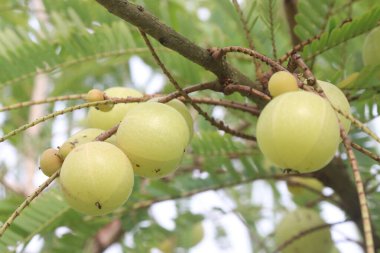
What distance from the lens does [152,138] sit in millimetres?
921

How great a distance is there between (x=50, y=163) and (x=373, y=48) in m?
0.70

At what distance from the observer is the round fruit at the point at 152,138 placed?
0.92 m

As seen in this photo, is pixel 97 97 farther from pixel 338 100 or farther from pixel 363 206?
pixel 363 206

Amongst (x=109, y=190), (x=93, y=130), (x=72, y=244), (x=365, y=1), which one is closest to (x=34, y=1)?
(x=72, y=244)

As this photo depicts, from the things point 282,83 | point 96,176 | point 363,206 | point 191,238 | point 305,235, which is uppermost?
point 191,238

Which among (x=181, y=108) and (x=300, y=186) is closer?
(x=181, y=108)

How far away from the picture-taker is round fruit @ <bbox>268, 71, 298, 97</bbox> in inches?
33.5

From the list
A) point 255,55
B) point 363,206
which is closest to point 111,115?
point 255,55

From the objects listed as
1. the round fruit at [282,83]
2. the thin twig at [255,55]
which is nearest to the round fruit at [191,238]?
the thin twig at [255,55]

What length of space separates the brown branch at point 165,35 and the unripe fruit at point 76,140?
0.20 metres

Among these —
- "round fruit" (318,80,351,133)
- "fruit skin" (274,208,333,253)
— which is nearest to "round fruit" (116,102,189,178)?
"round fruit" (318,80,351,133)

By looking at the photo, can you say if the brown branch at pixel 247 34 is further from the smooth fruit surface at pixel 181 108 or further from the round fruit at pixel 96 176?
the round fruit at pixel 96 176

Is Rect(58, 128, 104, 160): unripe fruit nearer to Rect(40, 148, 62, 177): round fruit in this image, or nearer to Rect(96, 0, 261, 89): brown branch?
Rect(40, 148, 62, 177): round fruit

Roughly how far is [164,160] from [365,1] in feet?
2.93
